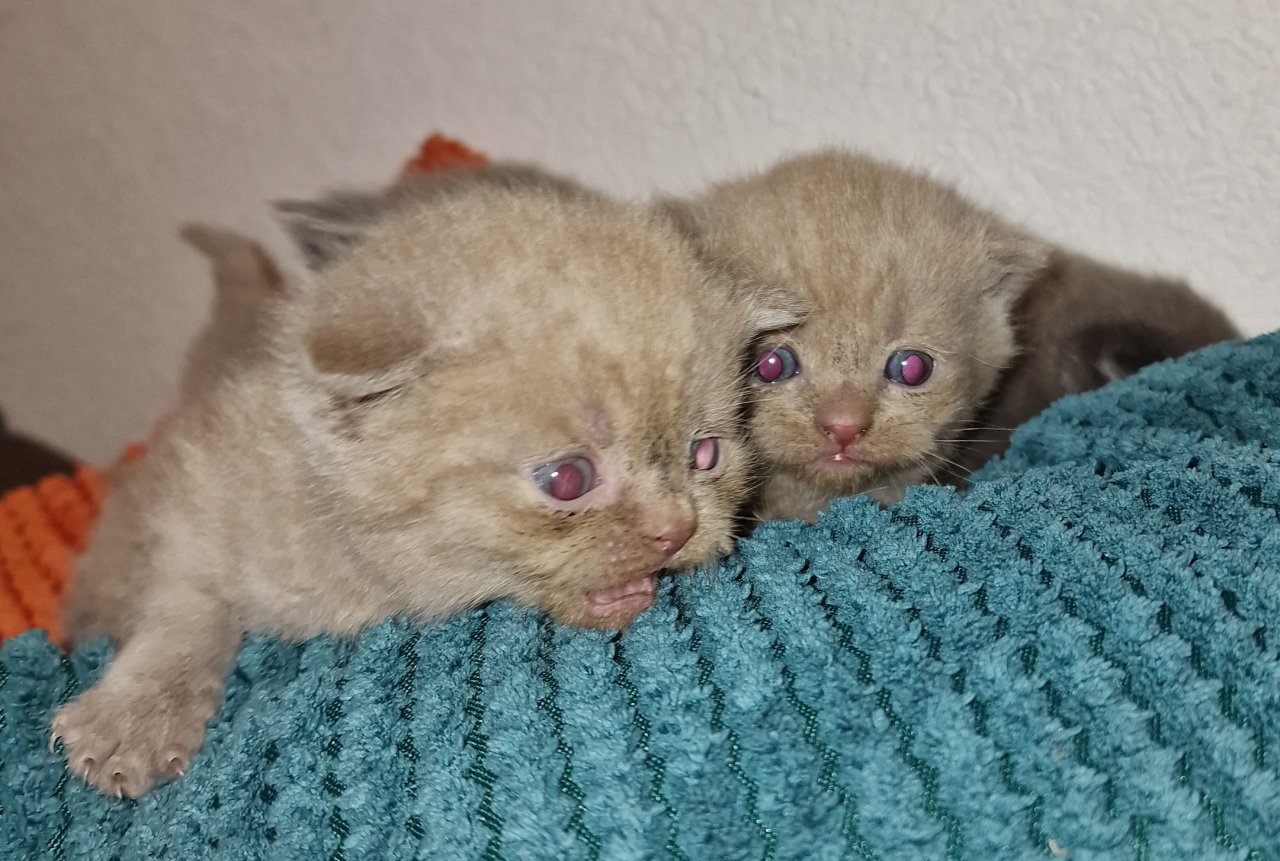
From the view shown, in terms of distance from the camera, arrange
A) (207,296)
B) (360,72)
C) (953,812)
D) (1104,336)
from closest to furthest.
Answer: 1. (953,812)
2. (1104,336)
3. (360,72)
4. (207,296)

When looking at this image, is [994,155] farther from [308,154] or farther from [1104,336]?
[308,154]

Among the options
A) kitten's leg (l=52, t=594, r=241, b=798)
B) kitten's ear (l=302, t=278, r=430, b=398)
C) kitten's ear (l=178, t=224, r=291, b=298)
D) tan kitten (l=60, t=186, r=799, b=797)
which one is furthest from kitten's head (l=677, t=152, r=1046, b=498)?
kitten's ear (l=178, t=224, r=291, b=298)

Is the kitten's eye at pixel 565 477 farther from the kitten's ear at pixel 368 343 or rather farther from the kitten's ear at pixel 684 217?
the kitten's ear at pixel 684 217

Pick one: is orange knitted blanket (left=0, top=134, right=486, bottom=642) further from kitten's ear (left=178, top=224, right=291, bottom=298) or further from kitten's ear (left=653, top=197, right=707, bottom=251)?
kitten's ear (left=653, top=197, right=707, bottom=251)

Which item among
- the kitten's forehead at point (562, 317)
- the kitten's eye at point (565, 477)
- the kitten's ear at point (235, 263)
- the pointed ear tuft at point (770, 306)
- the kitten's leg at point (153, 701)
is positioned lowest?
the kitten's ear at point (235, 263)

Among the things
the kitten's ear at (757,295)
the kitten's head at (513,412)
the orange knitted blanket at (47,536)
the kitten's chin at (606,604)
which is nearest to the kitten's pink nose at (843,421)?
the kitten's ear at (757,295)

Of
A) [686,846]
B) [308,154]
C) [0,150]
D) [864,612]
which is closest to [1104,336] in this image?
[864,612]

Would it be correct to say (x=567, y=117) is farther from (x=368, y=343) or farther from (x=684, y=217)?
(x=368, y=343)
